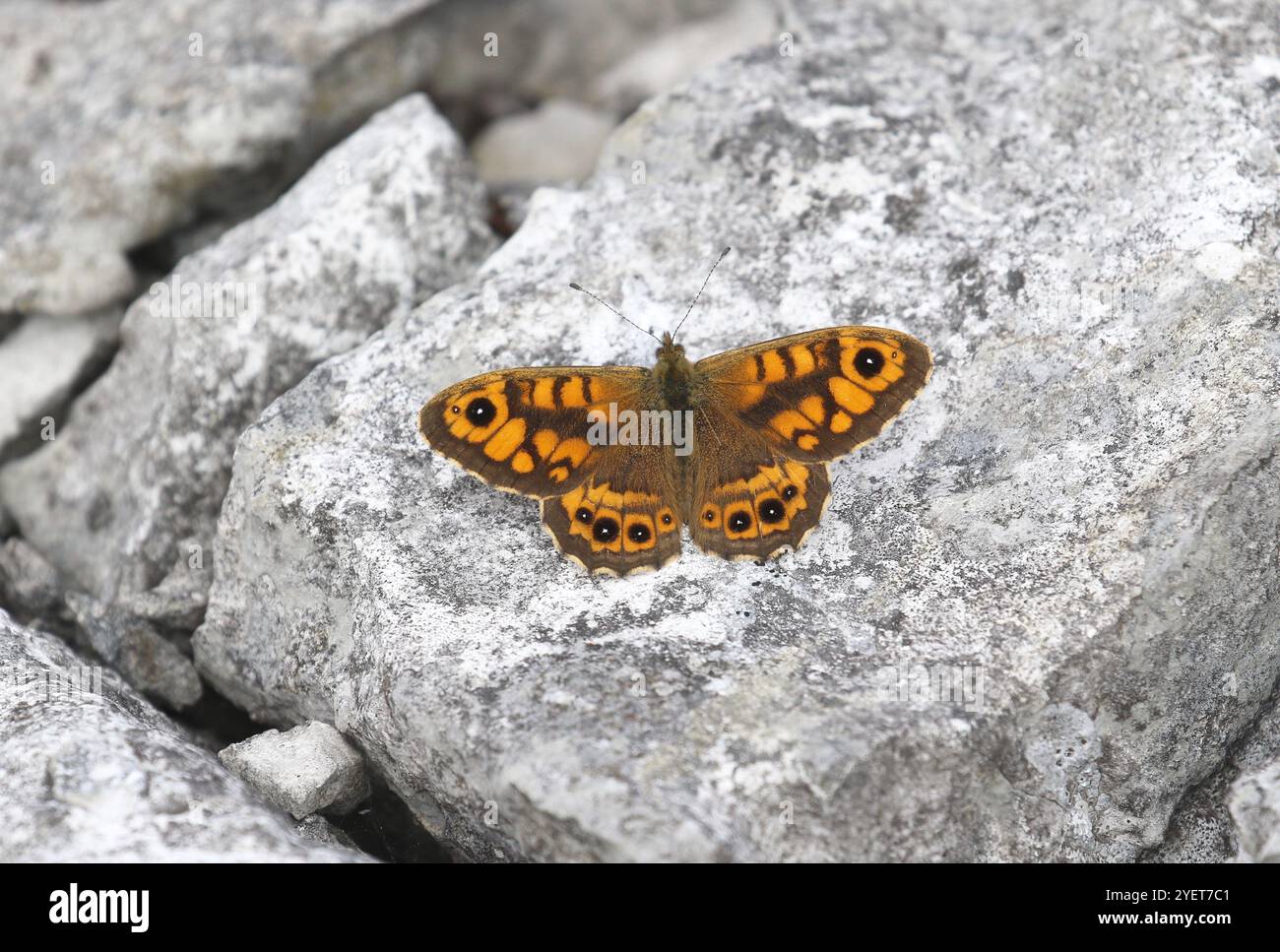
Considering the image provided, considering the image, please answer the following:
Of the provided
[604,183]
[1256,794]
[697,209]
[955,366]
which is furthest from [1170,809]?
[604,183]

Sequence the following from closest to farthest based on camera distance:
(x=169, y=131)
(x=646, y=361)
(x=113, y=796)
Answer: (x=113, y=796) < (x=646, y=361) < (x=169, y=131)

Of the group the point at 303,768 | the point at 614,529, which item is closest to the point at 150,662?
the point at 303,768

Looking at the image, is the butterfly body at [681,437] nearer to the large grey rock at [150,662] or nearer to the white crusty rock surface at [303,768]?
the white crusty rock surface at [303,768]

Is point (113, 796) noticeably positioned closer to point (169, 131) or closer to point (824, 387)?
point (824, 387)

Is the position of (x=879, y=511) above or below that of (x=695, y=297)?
below

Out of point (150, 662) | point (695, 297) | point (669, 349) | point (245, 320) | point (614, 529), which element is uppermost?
point (695, 297)

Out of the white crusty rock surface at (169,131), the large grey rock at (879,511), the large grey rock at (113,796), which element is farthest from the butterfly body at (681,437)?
the white crusty rock surface at (169,131)

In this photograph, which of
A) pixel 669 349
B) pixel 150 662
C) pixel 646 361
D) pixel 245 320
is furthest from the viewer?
pixel 245 320

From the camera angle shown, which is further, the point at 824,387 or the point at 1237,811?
the point at 824,387
